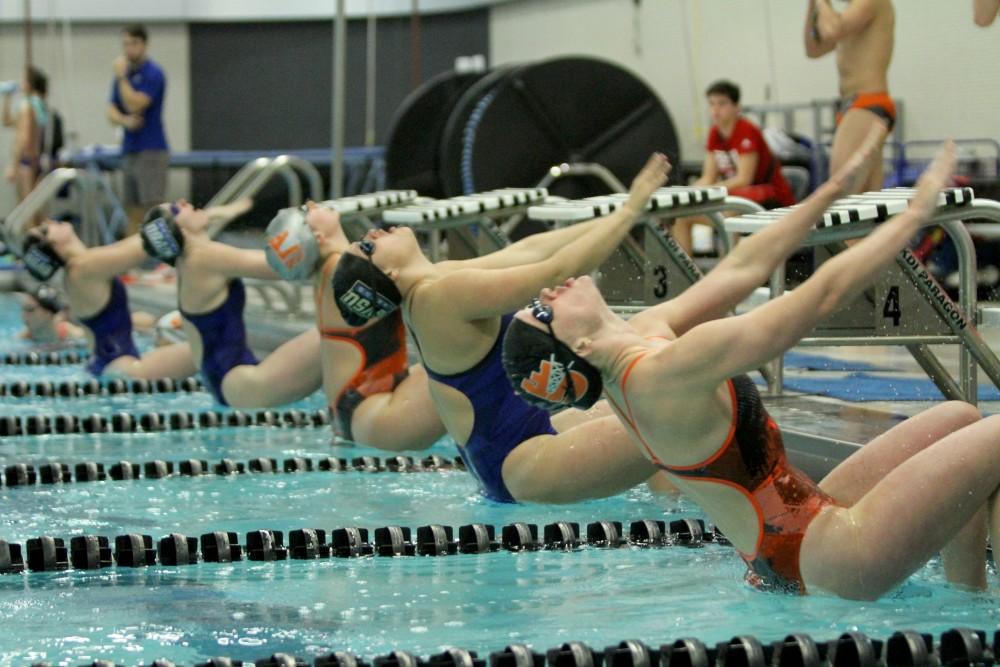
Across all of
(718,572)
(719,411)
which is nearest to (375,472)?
(718,572)

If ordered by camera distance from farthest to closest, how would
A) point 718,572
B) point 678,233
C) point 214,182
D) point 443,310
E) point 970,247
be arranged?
point 214,182, point 678,233, point 970,247, point 443,310, point 718,572

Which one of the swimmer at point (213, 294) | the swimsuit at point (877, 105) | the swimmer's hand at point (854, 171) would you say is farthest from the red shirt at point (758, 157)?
the swimmer's hand at point (854, 171)

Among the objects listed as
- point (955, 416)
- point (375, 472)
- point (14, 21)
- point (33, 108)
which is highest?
point (14, 21)

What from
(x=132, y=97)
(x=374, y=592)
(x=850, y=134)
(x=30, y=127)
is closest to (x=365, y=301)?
(x=374, y=592)

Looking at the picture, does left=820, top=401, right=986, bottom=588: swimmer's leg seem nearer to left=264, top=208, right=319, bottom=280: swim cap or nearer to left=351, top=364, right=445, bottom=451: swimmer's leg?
left=351, top=364, right=445, bottom=451: swimmer's leg

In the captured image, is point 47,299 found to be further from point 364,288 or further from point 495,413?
point 495,413

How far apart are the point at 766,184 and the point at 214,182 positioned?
11383 millimetres

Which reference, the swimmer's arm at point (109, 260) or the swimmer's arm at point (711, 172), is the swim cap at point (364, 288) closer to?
the swimmer's arm at point (109, 260)

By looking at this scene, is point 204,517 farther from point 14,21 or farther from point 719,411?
point 14,21

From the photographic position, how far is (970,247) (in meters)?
4.97

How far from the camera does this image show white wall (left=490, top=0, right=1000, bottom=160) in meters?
10.3

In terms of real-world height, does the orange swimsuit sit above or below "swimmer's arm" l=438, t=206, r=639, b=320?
below

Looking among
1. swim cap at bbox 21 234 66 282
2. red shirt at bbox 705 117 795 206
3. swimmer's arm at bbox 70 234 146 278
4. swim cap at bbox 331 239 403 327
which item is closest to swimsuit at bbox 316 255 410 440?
swim cap at bbox 331 239 403 327

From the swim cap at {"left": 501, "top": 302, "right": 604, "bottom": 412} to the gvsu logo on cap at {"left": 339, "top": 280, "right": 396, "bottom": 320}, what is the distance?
4.77 ft
